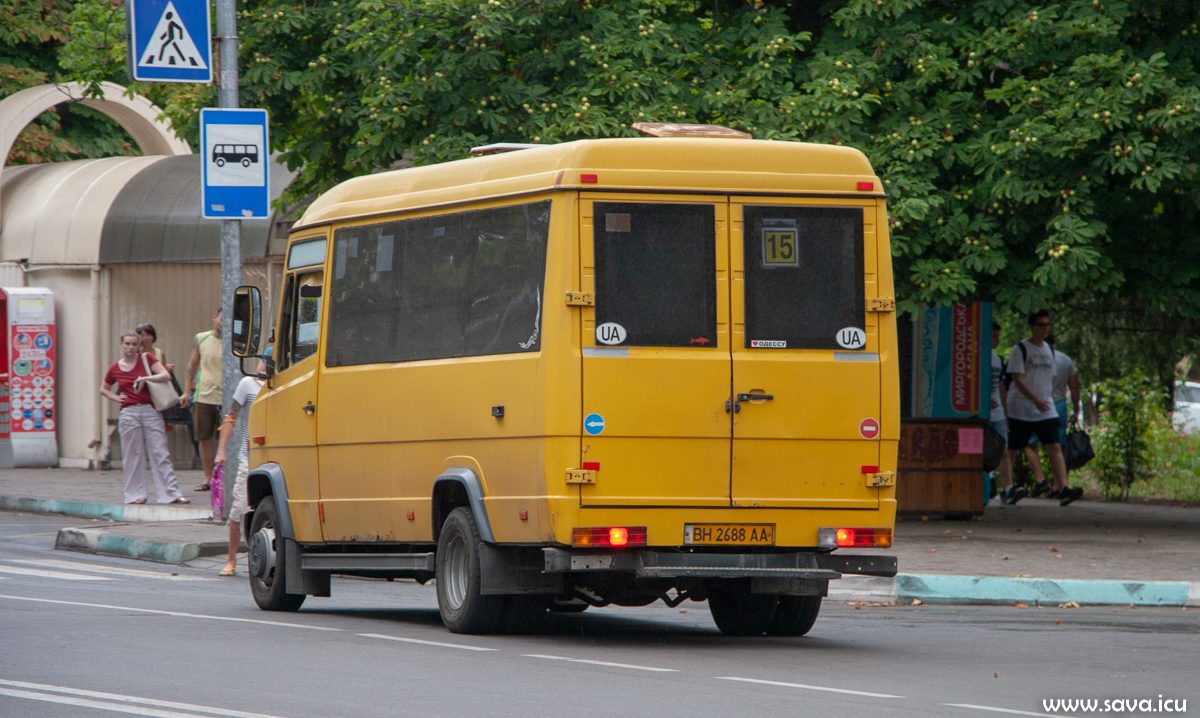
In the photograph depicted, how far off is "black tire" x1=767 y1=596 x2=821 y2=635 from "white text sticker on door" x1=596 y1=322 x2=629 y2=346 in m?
2.04

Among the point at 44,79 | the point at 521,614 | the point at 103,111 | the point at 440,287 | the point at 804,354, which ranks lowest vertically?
the point at 521,614

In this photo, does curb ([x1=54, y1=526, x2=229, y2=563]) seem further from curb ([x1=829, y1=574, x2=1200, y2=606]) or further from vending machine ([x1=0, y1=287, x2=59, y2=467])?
vending machine ([x1=0, y1=287, x2=59, y2=467])

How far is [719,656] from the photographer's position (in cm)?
877

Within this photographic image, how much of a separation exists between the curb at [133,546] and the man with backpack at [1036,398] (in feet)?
31.0

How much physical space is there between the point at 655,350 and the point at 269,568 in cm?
358

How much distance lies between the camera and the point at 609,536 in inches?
344

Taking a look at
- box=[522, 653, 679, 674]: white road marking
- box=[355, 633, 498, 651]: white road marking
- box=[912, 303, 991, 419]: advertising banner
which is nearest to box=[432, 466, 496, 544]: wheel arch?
box=[355, 633, 498, 651]: white road marking

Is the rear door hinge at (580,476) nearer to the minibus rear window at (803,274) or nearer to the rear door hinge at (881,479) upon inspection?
the minibus rear window at (803,274)

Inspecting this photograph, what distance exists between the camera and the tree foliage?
45.8ft

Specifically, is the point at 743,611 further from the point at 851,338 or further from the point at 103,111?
the point at 103,111

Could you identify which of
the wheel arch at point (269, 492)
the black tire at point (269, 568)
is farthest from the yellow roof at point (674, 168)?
the black tire at point (269, 568)

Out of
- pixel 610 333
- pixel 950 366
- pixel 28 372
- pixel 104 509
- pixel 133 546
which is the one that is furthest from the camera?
pixel 28 372

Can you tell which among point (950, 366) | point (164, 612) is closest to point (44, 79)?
point (950, 366)

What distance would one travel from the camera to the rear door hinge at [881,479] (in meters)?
9.12
